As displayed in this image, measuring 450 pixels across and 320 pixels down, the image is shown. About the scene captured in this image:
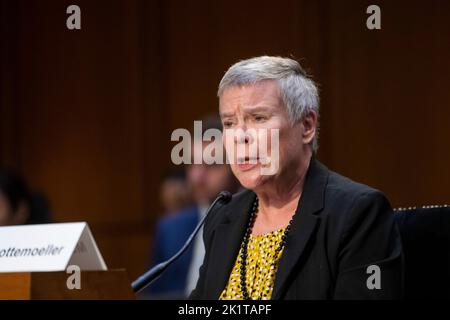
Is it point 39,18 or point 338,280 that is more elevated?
A: point 39,18

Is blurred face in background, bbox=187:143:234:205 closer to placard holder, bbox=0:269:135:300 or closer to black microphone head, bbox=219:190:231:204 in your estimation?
black microphone head, bbox=219:190:231:204

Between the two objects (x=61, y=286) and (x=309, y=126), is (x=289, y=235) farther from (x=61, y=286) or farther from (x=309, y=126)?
(x=61, y=286)

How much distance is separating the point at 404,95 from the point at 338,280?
3.33 meters

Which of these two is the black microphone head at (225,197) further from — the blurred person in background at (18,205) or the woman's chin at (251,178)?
the blurred person in background at (18,205)

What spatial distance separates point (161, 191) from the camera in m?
6.60

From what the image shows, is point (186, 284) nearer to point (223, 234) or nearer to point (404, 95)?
point (404, 95)

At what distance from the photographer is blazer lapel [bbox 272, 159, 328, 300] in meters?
2.41

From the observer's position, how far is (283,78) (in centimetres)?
259

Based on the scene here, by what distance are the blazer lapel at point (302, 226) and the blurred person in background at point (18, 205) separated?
2.92 metres

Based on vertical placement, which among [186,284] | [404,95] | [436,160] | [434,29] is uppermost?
[434,29]

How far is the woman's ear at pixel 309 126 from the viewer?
105 inches

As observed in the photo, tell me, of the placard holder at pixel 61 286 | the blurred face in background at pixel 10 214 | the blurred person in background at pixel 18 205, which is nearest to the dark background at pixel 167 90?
the blurred person in background at pixel 18 205

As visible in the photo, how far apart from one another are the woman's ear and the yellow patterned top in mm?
310

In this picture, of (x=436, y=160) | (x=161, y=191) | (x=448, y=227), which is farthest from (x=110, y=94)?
(x=448, y=227)
